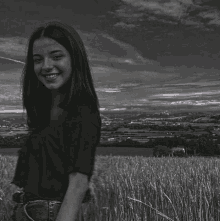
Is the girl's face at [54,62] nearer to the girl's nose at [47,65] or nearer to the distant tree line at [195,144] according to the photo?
the girl's nose at [47,65]

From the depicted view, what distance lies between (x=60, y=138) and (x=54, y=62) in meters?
0.28

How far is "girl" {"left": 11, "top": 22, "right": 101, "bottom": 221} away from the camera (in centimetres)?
114

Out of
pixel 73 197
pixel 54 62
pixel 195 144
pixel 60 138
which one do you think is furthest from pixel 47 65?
pixel 195 144

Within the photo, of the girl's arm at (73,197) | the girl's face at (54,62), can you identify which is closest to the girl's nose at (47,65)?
the girl's face at (54,62)

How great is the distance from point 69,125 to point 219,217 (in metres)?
2.12

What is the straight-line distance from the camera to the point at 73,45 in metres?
1.29

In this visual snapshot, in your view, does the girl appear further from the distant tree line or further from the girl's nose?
the distant tree line

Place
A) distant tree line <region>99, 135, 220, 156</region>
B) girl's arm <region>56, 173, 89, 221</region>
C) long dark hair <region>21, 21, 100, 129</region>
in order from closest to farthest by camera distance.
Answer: girl's arm <region>56, 173, 89, 221</region>, long dark hair <region>21, 21, 100, 129</region>, distant tree line <region>99, 135, 220, 156</region>

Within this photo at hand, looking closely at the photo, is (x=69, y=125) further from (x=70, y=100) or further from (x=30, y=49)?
(x=30, y=49)

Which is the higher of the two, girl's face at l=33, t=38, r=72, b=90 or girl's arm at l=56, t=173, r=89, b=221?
girl's face at l=33, t=38, r=72, b=90

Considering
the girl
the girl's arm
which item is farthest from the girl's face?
the girl's arm

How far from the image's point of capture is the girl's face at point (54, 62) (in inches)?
51.2

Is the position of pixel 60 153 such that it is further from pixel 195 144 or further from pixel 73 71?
pixel 195 144

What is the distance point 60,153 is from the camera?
123 cm
